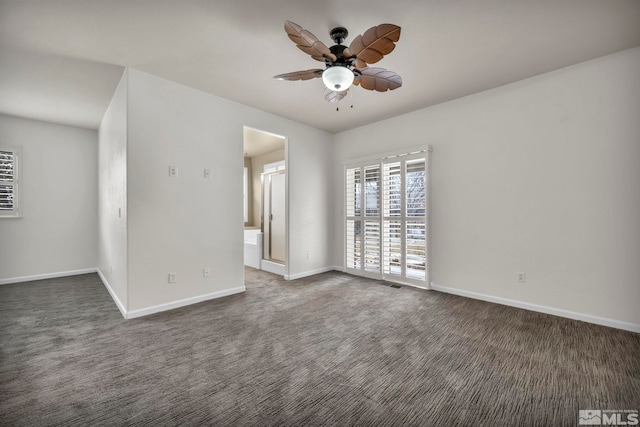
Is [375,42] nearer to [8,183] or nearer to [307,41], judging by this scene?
[307,41]

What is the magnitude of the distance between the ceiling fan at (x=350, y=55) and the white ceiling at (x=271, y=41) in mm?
319

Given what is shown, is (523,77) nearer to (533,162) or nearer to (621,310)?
(533,162)

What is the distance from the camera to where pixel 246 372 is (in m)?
2.04

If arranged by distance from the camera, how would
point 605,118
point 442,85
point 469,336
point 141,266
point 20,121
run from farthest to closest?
point 20,121, point 442,85, point 141,266, point 605,118, point 469,336

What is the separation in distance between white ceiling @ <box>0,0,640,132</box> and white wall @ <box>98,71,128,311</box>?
386 millimetres

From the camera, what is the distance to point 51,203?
4973mm

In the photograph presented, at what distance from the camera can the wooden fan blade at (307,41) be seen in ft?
6.07

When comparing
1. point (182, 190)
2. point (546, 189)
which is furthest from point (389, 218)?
point (182, 190)

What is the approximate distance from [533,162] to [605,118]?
697 mm

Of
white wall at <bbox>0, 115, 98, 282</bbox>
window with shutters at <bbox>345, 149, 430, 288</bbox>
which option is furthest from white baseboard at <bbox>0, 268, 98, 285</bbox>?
window with shutters at <bbox>345, 149, 430, 288</bbox>

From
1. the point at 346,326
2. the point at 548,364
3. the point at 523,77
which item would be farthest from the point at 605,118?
the point at 346,326

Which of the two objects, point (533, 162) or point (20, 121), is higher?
point (20, 121)

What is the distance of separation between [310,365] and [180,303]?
2059 mm

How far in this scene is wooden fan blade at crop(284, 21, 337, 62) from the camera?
1.85 m
